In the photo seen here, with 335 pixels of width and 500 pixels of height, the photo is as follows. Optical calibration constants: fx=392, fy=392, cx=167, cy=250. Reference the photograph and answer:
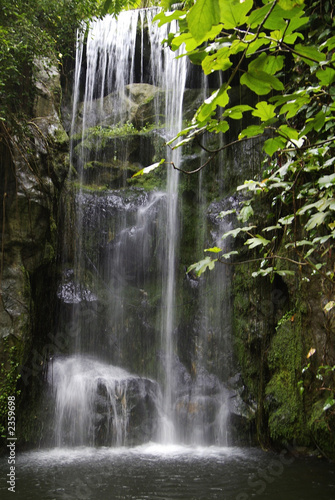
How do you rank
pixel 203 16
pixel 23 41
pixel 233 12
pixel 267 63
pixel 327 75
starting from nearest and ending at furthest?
pixel 203 16, pixel 233 12, pixel 267 63, pixel 327 75, pixel 23 41

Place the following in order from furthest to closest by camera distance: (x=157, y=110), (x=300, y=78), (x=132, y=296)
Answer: (x=157, y=110) → (x=132, y=296) → (x=300, y=78)

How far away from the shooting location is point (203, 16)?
0.83 metres

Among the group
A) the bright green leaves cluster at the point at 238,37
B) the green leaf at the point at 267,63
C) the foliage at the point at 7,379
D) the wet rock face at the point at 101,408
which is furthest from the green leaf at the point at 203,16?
the wet rock face at the point at 101,408

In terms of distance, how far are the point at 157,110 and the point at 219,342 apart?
5.21 m

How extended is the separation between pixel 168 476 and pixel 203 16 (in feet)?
13.8

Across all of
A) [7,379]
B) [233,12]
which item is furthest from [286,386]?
[233,12]

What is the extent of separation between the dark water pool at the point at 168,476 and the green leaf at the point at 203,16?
11.8 feet

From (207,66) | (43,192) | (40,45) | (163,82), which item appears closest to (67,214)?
(43,192)

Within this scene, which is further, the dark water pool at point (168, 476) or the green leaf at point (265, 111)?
the dark water pool at point (168, 476)

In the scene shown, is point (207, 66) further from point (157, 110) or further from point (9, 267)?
point (157, 110)

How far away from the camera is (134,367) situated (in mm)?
6859

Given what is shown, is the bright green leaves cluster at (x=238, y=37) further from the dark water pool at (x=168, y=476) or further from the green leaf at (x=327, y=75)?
the dark water pool at (x=168, y=476)

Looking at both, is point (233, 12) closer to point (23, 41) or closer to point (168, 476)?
point (168, 476)

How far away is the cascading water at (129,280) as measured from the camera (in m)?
5.86
